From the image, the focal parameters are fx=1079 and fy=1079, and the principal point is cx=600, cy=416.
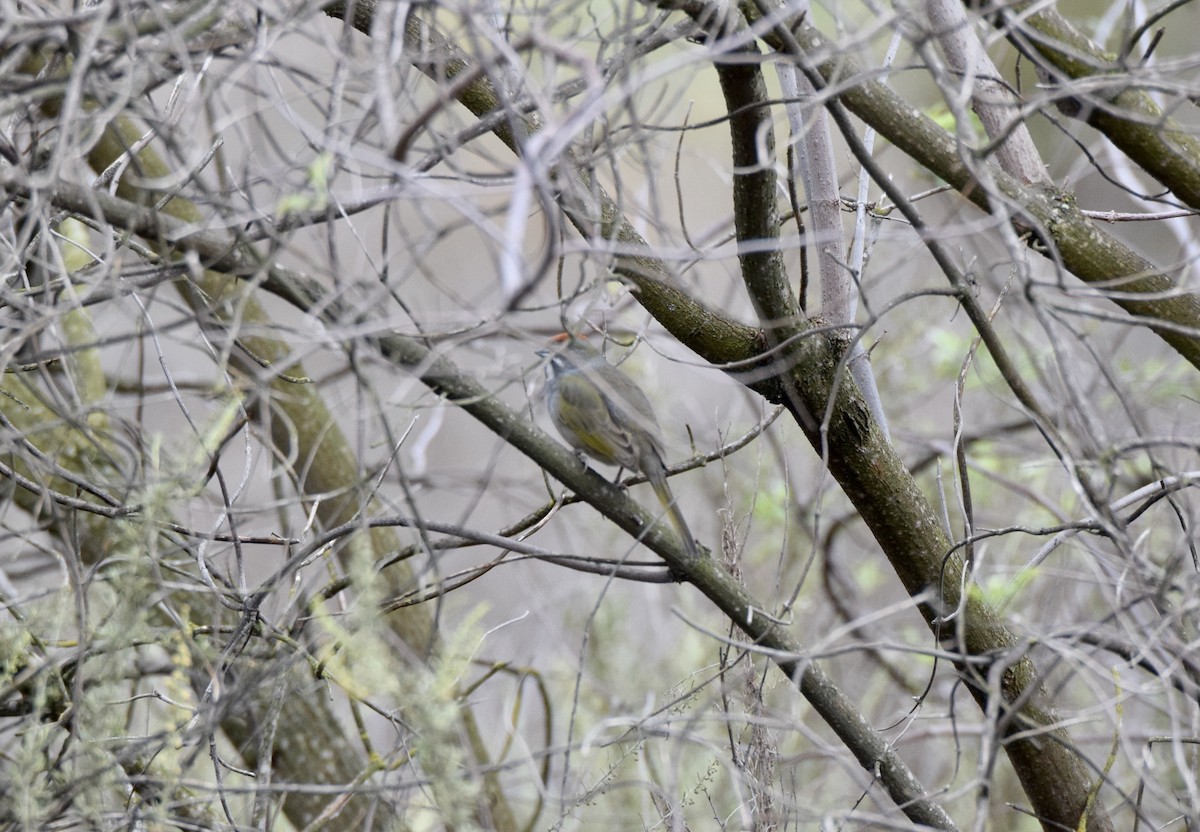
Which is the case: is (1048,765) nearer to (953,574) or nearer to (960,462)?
(953,574)

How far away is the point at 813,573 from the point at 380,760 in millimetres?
3905

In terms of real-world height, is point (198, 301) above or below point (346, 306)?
below

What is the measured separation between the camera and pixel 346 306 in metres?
2.00

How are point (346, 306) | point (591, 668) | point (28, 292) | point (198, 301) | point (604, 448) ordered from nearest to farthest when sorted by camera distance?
point (346, 306) → point (28, 292) → point (198, 301) → point (604, 448) → point (591, 668)

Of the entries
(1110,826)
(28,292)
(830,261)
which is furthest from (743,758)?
(28,292)

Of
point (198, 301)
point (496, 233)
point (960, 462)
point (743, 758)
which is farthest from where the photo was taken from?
point (198, 301)

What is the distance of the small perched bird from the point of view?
4.07 metres

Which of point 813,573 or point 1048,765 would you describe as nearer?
point 1048,765

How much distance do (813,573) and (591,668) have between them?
1456 mm

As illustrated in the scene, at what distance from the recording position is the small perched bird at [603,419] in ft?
13.4

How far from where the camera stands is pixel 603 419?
14.0 feet

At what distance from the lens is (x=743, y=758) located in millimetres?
2723

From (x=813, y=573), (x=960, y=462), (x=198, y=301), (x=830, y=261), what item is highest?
(x=830, y=261)

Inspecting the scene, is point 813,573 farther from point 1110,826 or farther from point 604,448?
point 1110,826
